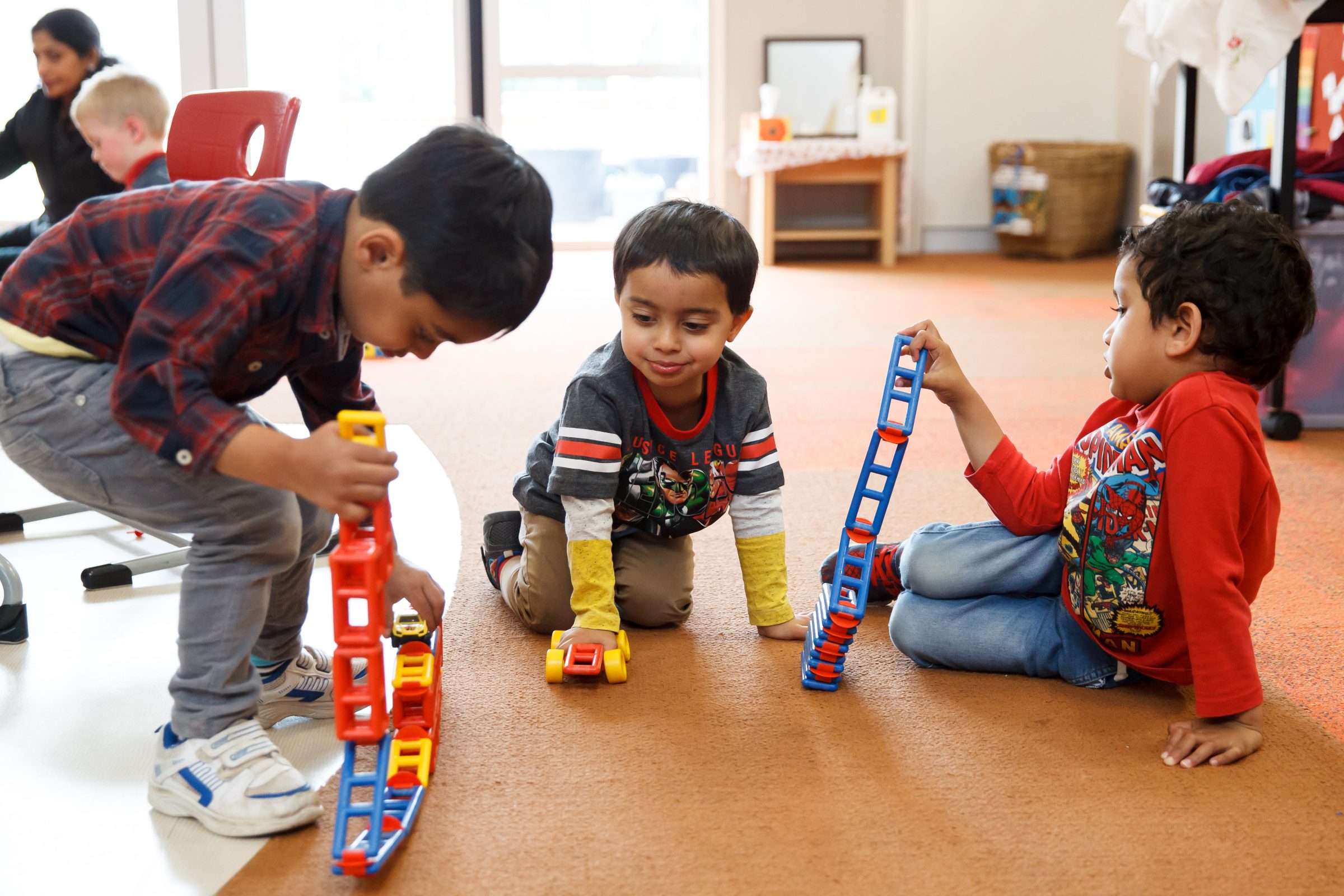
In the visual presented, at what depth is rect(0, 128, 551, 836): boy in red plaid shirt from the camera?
0.78 m

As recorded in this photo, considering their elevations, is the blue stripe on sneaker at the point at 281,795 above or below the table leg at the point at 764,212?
below

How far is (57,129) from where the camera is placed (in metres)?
2.49

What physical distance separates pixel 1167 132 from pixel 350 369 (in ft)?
14.6

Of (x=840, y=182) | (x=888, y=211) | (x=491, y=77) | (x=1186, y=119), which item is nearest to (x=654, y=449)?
(x=1186, y=119)

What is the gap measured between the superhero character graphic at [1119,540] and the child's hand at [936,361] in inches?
5.9

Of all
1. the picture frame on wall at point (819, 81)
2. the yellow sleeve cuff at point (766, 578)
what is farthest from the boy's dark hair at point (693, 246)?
the picture frame on wall at point (819, 81)

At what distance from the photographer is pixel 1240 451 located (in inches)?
39.3

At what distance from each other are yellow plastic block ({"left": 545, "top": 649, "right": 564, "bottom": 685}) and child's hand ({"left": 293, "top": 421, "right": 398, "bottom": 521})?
1.35ft

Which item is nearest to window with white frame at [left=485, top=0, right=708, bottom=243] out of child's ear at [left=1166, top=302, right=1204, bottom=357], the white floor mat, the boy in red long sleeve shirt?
the white floor mat

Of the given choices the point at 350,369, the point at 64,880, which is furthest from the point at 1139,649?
the point at 64,880

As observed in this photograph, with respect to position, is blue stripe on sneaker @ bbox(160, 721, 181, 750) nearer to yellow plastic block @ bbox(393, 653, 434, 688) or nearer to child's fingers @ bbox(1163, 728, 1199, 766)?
yellow plastic block @ bbox(393, 653, 434, 688)

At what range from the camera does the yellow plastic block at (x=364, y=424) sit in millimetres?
760

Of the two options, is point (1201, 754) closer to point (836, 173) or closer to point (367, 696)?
point (367, 696)

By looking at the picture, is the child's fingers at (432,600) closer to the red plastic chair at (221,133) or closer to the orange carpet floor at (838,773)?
the orange carpet floor at (838,773)
